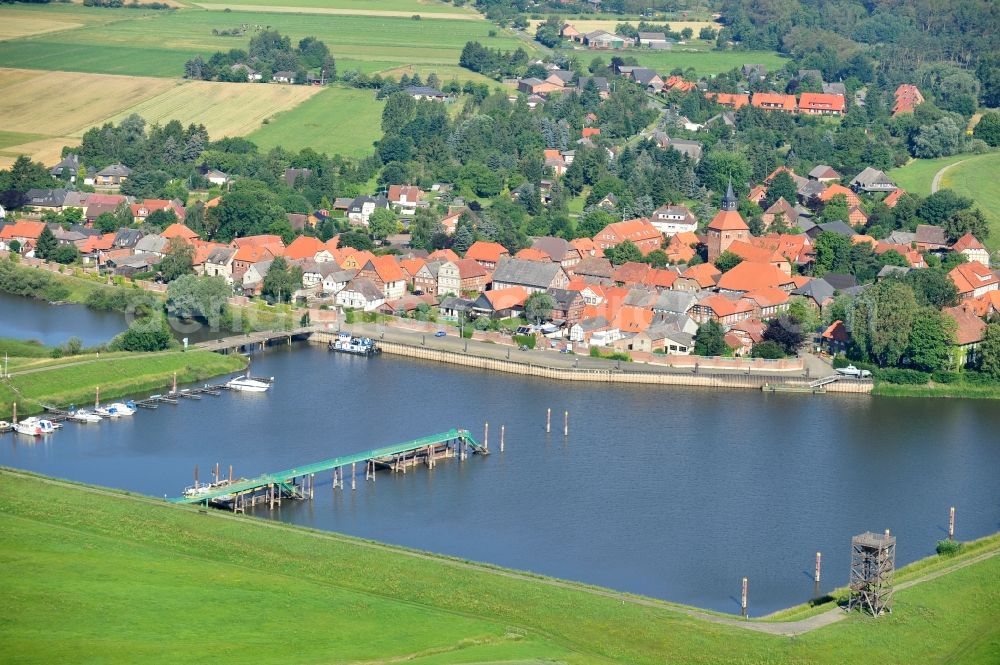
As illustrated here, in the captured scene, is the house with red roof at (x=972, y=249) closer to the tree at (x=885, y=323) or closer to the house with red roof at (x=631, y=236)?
the house with red roof at (x=631, y=236)

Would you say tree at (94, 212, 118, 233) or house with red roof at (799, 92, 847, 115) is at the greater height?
house with red roof at (799, 92, 847, 115)

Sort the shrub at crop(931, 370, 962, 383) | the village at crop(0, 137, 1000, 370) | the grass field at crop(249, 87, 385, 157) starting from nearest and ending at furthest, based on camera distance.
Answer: the shrub at crop(931, 370, 962, 383) < the village at crop(0, 137, 1000, 370) < the grass field at crop(249, 87, 385, 157)

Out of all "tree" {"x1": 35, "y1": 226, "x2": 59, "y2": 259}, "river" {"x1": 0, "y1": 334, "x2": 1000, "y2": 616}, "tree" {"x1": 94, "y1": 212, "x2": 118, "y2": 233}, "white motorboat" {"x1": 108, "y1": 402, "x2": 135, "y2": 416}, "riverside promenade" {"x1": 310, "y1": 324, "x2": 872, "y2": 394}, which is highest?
"tree" {"x1": 94, "y1": 212, "x2": 118, "y2": 233}

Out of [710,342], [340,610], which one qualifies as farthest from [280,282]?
[340,610]

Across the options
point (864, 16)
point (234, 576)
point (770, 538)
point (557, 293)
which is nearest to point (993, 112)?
point (864, 16)

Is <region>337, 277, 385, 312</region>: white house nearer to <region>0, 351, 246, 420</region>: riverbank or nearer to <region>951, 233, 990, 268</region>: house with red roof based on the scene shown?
<region>0, 351, 246, 420</region>: riverbank

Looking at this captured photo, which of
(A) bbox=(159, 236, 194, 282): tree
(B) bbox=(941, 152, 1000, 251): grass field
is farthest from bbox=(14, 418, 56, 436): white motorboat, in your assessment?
(B) bbox=(941, 152, 1000, 251): grass field

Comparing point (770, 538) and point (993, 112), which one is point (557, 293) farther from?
point (993, 112)
